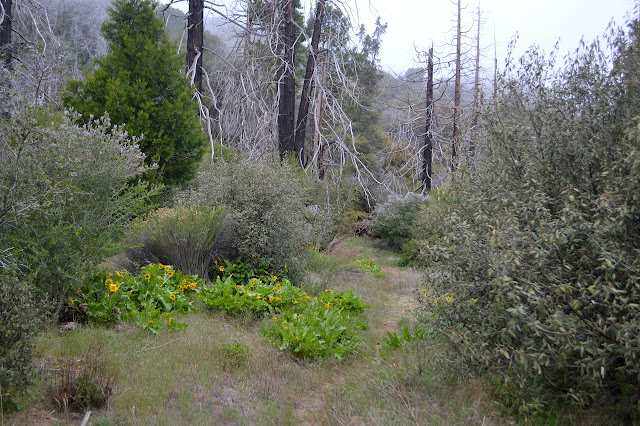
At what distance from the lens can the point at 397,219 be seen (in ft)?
48.2

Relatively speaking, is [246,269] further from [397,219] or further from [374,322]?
[397,219]

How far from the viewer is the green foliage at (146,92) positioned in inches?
362

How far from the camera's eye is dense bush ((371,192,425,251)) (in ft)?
47.5

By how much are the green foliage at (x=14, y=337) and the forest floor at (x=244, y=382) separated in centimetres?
15

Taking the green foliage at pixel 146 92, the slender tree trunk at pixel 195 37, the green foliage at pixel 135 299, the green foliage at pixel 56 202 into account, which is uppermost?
the slender tree trunk at pixel 195 37

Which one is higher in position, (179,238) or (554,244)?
(554,244)

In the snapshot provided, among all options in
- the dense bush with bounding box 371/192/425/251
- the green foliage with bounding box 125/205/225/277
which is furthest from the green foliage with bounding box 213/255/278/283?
the dense bush with bounding box 371/192/425/251

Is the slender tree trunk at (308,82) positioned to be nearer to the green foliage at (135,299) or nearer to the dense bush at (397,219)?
the dense bush at (397,219)

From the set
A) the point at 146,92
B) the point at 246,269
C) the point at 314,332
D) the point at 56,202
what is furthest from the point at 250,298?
the point at 146,92

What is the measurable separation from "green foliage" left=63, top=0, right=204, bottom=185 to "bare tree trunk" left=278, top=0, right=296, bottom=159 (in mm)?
5498

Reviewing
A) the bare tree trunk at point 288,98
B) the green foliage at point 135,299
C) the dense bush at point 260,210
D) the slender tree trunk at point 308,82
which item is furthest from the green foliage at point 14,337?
the slender tree trunk at point 308,82

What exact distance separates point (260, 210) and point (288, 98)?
8551 millimetres

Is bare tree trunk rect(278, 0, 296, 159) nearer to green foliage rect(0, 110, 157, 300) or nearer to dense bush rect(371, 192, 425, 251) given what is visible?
dense bush rect(371, 192, 425, 251)

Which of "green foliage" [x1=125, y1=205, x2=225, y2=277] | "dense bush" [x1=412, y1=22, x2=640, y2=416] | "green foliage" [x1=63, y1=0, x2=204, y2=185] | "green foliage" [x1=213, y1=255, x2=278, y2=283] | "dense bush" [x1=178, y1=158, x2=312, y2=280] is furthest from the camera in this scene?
"green foliage" [x1=63, y1=0, x2=204, y2=185]
